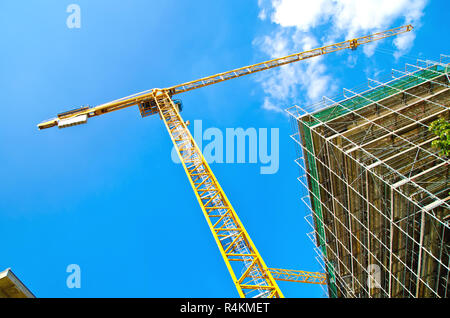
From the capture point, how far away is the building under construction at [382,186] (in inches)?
611

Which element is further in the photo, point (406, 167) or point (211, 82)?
point (211, 82)

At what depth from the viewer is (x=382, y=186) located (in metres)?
17.1

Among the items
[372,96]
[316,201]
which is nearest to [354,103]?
[372,96]

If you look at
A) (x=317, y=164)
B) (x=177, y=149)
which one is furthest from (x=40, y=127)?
(x=317, y=164)

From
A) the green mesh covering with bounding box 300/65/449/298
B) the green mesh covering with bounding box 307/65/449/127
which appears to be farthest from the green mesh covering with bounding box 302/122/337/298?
the green mesh covering with bounding box 307/65/449/127

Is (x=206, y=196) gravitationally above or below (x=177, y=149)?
below

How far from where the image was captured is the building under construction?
15.5m

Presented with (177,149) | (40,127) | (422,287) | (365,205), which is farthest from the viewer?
(40,127)

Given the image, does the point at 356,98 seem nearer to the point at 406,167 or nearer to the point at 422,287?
the point at 406,167

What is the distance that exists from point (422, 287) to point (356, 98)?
1252 centimetres

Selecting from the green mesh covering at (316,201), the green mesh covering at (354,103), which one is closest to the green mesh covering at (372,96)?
the green mesh covering at (354,103)

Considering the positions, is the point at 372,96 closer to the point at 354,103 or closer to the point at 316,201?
the point at 354,103

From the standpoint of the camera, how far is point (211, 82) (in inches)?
1756

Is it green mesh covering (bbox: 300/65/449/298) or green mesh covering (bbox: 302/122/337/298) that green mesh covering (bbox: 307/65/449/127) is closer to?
green mesh covering (bbox: 300/65/449/298)
